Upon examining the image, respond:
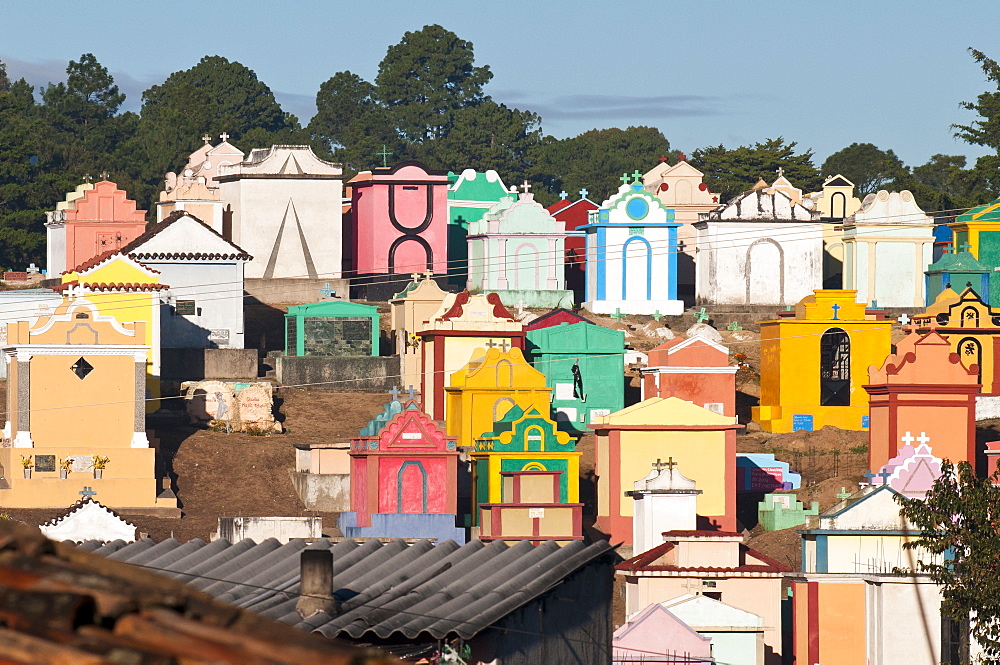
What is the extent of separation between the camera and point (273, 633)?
107 inches

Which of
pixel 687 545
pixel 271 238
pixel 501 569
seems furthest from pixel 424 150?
pixel 501 569

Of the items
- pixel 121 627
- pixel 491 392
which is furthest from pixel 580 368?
pixel 121 627

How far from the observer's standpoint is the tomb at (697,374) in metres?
46.5

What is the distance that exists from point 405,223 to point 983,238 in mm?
19855

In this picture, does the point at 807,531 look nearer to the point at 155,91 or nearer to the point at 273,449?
the point at 273,449

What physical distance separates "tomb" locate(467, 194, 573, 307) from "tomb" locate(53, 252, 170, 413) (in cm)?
1297

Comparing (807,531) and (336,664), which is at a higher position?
(336,664)

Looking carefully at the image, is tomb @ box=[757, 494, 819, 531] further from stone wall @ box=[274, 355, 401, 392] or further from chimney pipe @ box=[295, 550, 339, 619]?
chimney pipe @ box=[295, 550, 339, 619]

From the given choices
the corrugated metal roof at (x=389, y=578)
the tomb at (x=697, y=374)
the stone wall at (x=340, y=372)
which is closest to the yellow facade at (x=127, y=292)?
the stone wall at (x=340, y=372)

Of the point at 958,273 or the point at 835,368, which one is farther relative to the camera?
the point at 958,273

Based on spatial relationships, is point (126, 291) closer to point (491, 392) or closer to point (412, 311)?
point (412, 311)

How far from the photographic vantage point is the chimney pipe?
13.6 m

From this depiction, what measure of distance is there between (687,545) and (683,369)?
52.5 feet

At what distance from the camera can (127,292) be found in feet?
164
